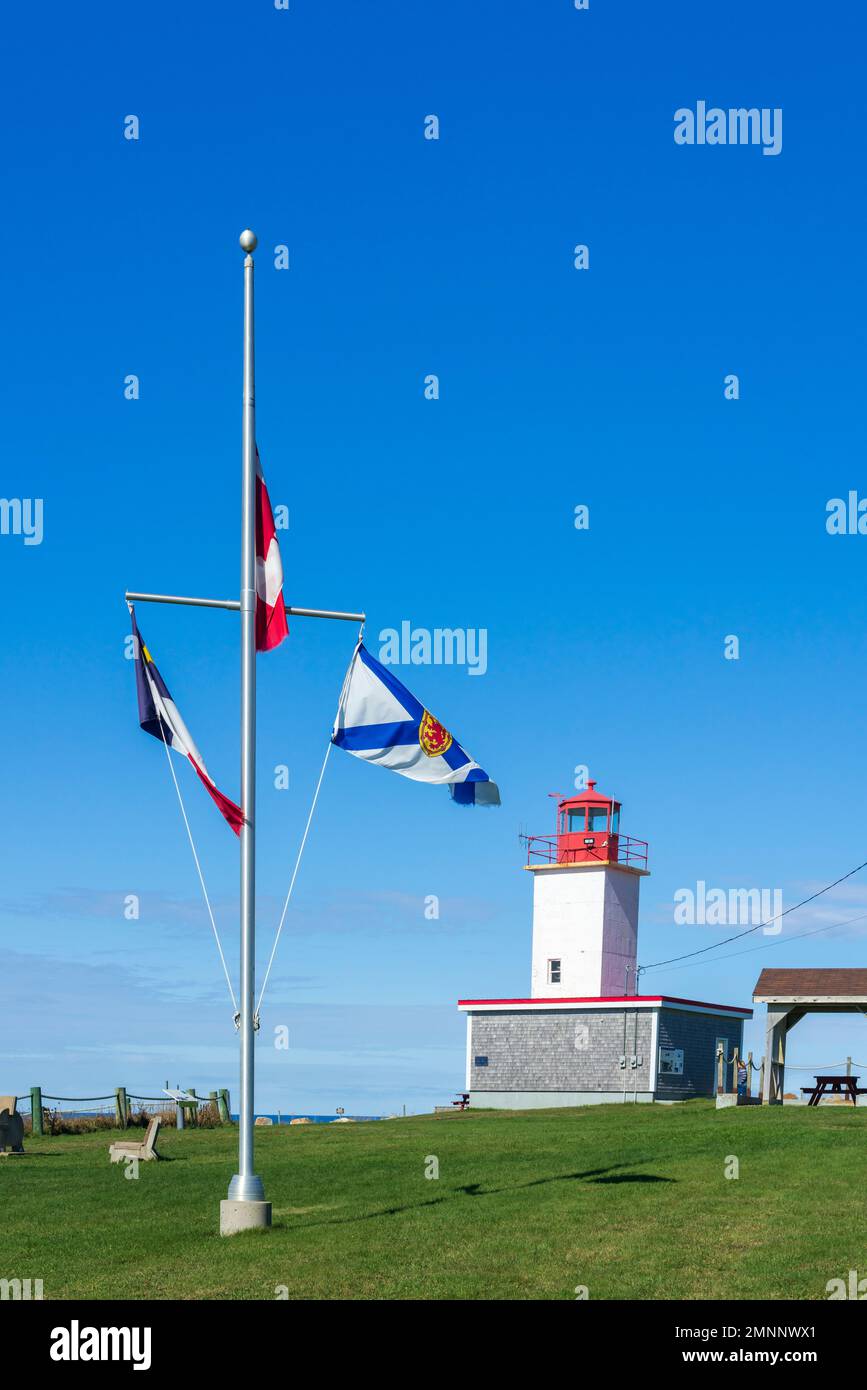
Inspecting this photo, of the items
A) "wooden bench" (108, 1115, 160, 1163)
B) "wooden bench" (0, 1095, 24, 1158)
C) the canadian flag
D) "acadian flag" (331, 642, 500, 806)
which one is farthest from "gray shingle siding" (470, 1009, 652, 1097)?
the canadian flag

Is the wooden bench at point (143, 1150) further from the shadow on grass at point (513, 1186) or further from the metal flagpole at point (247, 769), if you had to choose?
the metal flagpole at point (247, 769)

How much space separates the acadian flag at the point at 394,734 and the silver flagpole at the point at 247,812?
1.20 m

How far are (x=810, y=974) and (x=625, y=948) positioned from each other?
7761mm

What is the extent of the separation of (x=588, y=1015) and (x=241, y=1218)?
97.7 ft

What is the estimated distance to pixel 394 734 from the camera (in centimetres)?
1748

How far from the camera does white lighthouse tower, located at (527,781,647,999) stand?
4609 cm

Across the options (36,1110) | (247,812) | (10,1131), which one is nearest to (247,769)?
(247,812)

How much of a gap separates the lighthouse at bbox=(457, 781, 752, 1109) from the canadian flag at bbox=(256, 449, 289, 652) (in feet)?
94.2

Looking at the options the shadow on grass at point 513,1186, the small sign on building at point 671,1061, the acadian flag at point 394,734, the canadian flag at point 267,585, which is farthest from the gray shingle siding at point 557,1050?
the canadian flag at point 267,585

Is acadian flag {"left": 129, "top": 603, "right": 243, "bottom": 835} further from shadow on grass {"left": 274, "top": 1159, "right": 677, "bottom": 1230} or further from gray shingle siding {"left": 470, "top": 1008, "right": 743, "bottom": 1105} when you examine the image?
gray shingle siding {"left": 470, "top": 1008, "right": 743, "bottom": 1105}

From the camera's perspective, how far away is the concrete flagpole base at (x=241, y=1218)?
1606cm

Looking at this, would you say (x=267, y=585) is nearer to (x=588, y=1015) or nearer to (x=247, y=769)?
(x=247, y=769)
